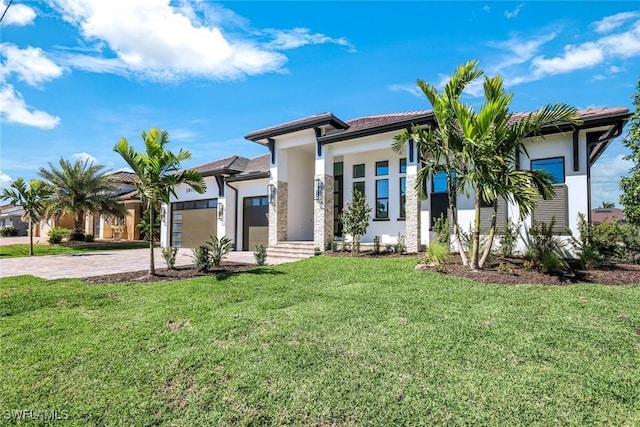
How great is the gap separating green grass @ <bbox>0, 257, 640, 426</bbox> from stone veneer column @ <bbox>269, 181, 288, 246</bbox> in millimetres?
8955

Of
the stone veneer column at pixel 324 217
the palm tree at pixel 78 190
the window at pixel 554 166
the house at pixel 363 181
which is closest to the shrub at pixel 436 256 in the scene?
the house at pixel 363 181

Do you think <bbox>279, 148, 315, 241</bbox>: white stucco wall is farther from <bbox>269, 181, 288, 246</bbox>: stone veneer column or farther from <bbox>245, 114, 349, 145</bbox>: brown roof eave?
<bbox>245, 114, 349, 145</bbox>: brown roof eave

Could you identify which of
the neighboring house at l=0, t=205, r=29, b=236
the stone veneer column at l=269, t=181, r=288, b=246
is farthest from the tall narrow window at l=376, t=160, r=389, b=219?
the neighboring house at l=0, t=205, r=29, b=236

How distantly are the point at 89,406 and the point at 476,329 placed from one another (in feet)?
14.6

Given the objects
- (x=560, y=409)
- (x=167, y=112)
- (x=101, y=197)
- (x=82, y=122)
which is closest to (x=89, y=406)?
(x=560, y=409)

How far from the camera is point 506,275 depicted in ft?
24.7

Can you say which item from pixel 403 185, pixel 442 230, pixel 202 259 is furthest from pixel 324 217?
pixel 202 259

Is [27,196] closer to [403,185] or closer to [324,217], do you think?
[324,217]

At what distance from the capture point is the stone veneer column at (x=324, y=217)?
1383 centimetres

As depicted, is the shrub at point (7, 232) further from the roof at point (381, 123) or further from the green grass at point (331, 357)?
the green grass at point (331, 357)

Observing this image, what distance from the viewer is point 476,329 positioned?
445cm

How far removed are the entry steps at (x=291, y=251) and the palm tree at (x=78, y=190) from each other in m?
14.4

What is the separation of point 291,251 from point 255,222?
4392mm

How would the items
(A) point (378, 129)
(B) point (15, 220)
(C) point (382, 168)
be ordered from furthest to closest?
(B) point (15, 220) < (C) point (382, 168) < (A) point (378, 129)
